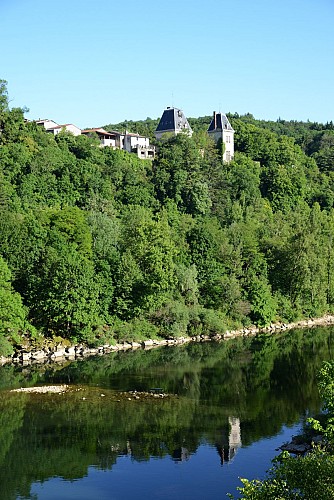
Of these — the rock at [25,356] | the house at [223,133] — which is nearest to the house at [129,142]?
the house at [223,133]

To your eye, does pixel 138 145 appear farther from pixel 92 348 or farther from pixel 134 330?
pixel 92 348

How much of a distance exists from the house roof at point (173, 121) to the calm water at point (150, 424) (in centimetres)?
4452

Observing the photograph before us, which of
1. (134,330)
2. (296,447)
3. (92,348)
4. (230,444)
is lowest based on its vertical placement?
(230,444)

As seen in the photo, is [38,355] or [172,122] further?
[172,122]

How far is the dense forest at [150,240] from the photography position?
39094 millimetres

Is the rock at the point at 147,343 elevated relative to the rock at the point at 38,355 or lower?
lower

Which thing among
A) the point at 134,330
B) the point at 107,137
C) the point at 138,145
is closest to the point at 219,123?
the point at 138,145

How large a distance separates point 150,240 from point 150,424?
21498 millimetres

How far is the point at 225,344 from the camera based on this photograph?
140 ft

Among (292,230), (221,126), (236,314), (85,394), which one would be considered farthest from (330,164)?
(85,394)

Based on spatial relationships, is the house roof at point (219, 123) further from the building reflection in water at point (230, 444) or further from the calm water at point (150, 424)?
the building reflection in water at point (230, 444)

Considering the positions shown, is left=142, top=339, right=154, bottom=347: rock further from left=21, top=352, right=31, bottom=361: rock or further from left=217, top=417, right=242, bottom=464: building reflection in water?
left=217, top=417, right=242, bottom=464: building reflection in water

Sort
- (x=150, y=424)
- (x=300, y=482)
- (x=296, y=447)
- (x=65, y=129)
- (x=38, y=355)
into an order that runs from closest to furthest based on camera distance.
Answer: (x=300, y=482) < (x=296, y=447) < (x=150, y=424) < (x=38, y=355) < (x=65, y=129)

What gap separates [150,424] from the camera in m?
24.9
